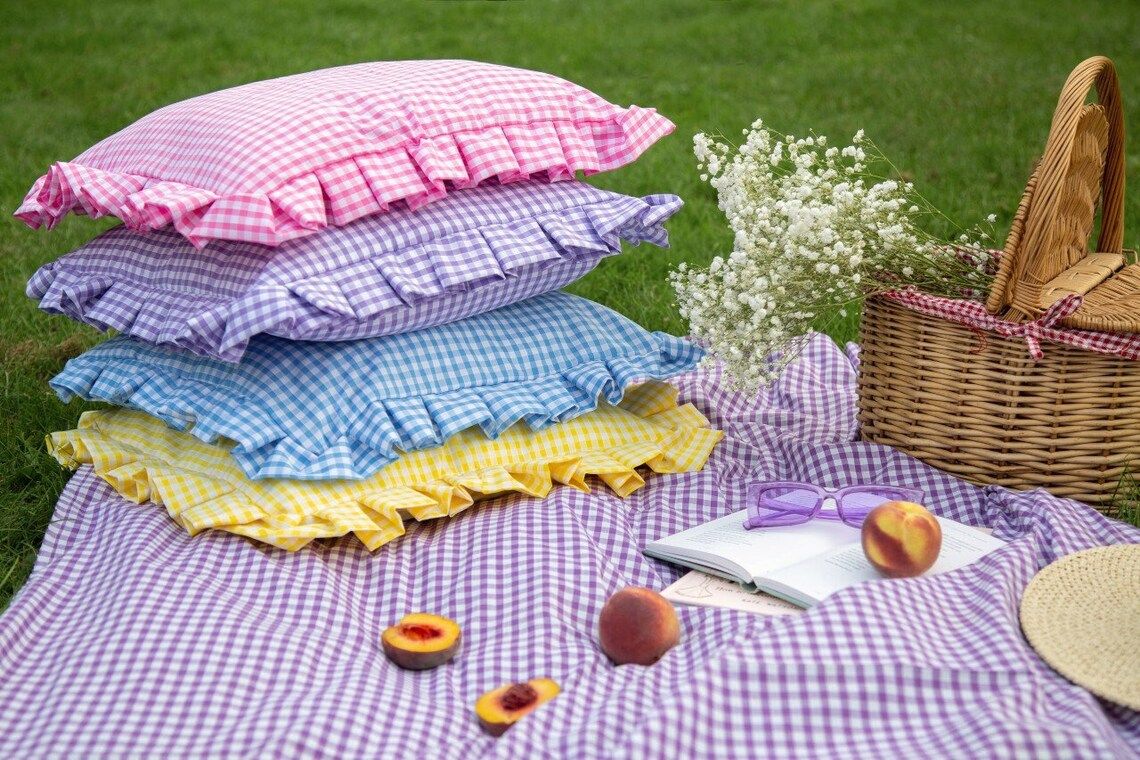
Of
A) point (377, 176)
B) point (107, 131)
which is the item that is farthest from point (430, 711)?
point (107, 131)

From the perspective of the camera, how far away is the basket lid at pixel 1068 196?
2004 mm

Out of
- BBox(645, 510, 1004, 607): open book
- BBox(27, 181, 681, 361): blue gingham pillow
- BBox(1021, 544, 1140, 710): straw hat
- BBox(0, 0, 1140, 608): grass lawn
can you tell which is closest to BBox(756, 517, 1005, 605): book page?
BBox(645, 510, 1004, 607): open book

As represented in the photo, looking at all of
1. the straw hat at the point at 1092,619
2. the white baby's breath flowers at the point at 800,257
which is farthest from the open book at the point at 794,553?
the white baby's breath flowers at the point at 800,257

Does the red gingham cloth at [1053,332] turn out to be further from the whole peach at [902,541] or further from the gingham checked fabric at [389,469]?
the gingham checked fabric at [389,469]

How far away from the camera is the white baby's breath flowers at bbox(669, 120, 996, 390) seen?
7.14ft

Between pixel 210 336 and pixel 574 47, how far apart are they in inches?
190

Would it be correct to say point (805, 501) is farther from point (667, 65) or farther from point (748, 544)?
point (667, 65)

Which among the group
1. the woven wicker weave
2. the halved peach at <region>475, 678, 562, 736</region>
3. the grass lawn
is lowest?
the grass lawn

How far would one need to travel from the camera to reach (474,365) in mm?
2277

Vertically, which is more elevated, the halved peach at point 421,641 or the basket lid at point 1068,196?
the basket lid at point 1068,196

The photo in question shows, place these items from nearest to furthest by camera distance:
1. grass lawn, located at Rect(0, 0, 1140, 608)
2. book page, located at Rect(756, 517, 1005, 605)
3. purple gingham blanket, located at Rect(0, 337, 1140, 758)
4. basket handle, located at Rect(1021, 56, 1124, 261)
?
purple gingham blanket, located at Rect(0, 337, 1140, 758)
book page, located at Rect(756, 517, 1005, 605)
basket handle, located at Rect(1021, 56, 1124, 261)
grass lawn, located at Rect(0, 0, 1140, 608)

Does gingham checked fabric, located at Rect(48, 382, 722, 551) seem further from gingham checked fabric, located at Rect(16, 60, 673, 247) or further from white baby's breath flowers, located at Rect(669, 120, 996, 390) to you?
gingham checked fabric, located at Rect(16, 60, 673, 247)

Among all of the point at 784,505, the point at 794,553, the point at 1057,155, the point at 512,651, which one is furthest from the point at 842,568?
the point at 1057,155

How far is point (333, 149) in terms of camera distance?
213cm
